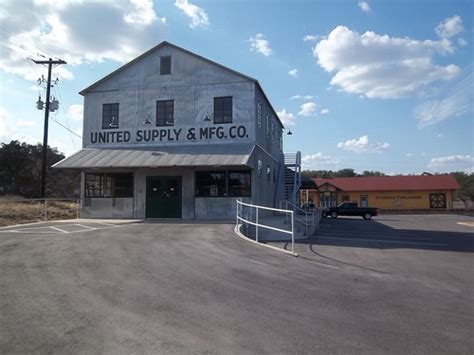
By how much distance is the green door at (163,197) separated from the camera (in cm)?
2112

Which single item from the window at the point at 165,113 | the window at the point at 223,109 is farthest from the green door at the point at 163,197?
the window at the point at 223,109

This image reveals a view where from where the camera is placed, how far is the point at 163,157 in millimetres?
20141

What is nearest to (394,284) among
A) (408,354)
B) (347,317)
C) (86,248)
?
(347,317)

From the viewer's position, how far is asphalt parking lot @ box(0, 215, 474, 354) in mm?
4738

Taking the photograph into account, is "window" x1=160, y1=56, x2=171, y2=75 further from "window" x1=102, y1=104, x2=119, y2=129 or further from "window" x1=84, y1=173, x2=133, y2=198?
"window" x1=84, y1=173, x2=133, y2=198

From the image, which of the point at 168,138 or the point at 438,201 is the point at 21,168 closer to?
the point at 168,138

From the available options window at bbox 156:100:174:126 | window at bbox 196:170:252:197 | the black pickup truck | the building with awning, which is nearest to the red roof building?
the black pickup truck

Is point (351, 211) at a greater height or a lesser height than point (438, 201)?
lesser

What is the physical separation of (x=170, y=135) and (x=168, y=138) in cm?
20

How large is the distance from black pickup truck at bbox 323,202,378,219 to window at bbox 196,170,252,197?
20604 mm

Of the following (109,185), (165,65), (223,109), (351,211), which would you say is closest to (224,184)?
(223,109)

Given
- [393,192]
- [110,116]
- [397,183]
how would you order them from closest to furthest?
[110,116]
[393,192]
[397,183]

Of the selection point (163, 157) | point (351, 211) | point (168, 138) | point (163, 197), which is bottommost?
point (351, 211)

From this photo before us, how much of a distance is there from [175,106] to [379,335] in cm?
1874
